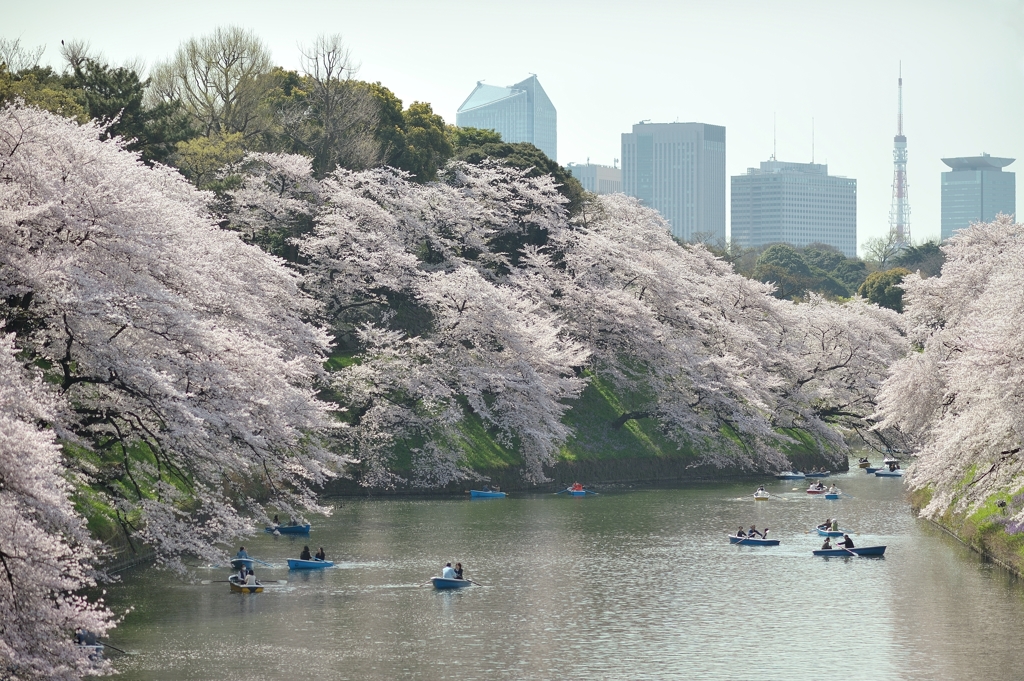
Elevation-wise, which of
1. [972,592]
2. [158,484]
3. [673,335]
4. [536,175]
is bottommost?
[972,592]

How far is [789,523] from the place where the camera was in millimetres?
59094

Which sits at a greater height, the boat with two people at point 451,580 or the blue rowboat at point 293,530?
the blue rowboat at point 293,530

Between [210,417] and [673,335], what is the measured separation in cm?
5341

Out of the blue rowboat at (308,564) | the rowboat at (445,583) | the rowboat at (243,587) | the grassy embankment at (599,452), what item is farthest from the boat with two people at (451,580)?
the grassy embankment at (599,452)

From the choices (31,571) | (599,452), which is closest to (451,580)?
(31,571)

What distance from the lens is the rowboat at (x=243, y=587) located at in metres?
39.6

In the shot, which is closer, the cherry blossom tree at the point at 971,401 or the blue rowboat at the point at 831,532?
the cherry blossom tree at the point at 971,401

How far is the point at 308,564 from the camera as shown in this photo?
43906 millimetres

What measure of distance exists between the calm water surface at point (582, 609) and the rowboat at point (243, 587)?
491 mm

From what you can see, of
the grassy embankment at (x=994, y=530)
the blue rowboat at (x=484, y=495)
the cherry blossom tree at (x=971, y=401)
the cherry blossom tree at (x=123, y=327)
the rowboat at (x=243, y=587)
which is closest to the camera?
the cherry blossom tree at (x=123, y=327)

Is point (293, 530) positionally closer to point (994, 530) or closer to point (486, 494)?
point (486, 494)

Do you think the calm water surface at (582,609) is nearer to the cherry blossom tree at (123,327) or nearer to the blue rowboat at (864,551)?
the blue rowboat at (864,551)

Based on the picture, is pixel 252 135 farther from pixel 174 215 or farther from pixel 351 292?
pixel 174 215

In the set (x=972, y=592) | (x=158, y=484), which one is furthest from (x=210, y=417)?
(x=972, y=592)
